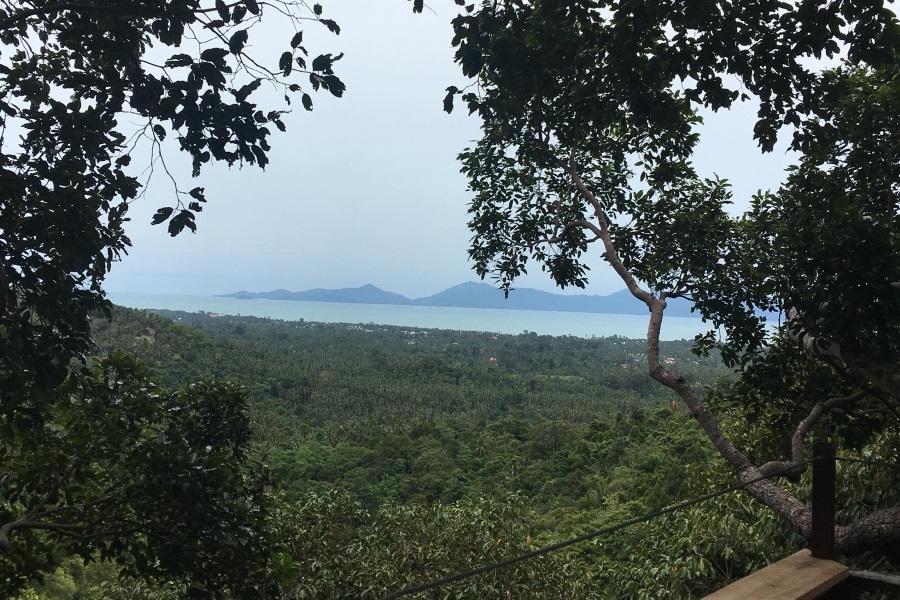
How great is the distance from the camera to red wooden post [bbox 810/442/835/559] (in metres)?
2.15

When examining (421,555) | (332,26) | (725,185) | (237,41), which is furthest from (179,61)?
(421,555)

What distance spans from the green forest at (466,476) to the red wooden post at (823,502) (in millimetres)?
1974

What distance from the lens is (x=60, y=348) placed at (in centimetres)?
250

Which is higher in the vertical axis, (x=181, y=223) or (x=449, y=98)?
(x=449, y=98)

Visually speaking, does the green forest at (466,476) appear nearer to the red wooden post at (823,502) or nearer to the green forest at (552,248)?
the green forest at (552,248)

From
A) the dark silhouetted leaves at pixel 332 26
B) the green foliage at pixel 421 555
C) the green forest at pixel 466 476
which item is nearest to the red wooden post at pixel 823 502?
the green forest at pixel 466 476

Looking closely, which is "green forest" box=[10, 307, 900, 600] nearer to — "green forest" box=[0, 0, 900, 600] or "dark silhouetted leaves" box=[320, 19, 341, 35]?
"green forest" box=[0, 0, 900, 600]

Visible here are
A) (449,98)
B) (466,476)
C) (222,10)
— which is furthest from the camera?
(466,476)

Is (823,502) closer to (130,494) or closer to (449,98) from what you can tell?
(449,98)

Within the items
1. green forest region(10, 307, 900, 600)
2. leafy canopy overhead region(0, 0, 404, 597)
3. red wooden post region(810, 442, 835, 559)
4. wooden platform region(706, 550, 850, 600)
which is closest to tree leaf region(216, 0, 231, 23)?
leafy canopy overhead region(0, 0, 404, 597)

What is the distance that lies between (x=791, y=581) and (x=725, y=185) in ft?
10.7

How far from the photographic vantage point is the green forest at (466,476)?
22.3ft

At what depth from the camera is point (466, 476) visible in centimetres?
2520

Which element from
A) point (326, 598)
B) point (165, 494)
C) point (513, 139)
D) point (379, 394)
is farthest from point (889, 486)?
point (379, 394)
